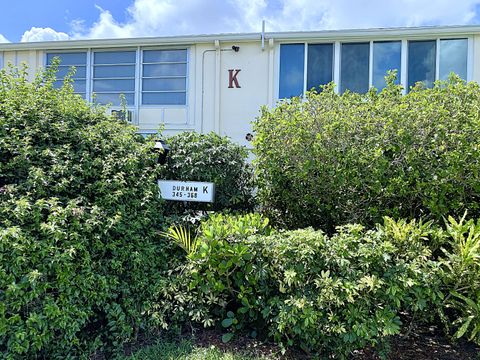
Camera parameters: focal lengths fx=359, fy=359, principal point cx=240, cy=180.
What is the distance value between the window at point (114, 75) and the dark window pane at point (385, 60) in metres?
7.30

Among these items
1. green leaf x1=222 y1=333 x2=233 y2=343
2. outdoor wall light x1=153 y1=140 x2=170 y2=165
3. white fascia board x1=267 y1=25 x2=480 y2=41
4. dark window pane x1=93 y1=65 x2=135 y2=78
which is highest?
white fascia board x1=267 y1=25 x2=480 y2=41

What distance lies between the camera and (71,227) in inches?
131

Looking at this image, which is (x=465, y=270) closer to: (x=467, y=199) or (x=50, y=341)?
(x=467, y=199)

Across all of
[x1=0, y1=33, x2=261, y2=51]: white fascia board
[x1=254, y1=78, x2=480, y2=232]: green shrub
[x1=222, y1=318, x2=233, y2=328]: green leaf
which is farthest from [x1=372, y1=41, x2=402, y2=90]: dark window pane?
[x1=222, y1=318, x2=233, y2=328]: green leaf

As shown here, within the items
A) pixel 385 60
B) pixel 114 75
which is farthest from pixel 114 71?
pixel 385 60

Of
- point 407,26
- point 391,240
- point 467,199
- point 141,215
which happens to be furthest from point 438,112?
point 407,26

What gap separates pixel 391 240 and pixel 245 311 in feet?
5.04

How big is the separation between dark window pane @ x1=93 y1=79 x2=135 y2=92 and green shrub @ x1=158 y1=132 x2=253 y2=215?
731cm

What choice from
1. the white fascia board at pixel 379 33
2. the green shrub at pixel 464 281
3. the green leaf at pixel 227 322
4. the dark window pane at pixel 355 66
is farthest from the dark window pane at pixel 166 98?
the green shrub at pixel 464 281

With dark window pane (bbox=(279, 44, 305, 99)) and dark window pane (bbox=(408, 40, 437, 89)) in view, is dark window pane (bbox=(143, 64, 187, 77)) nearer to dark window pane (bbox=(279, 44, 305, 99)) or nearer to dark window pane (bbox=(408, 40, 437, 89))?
dark window pane (bbox=(279, 44, 305, 99))

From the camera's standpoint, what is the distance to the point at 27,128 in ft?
12.8

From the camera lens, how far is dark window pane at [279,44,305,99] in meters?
10.6

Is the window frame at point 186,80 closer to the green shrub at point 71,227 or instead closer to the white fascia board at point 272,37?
the white fascia board at point 272,37

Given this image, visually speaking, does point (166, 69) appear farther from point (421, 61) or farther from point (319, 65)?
point (421, 61)
